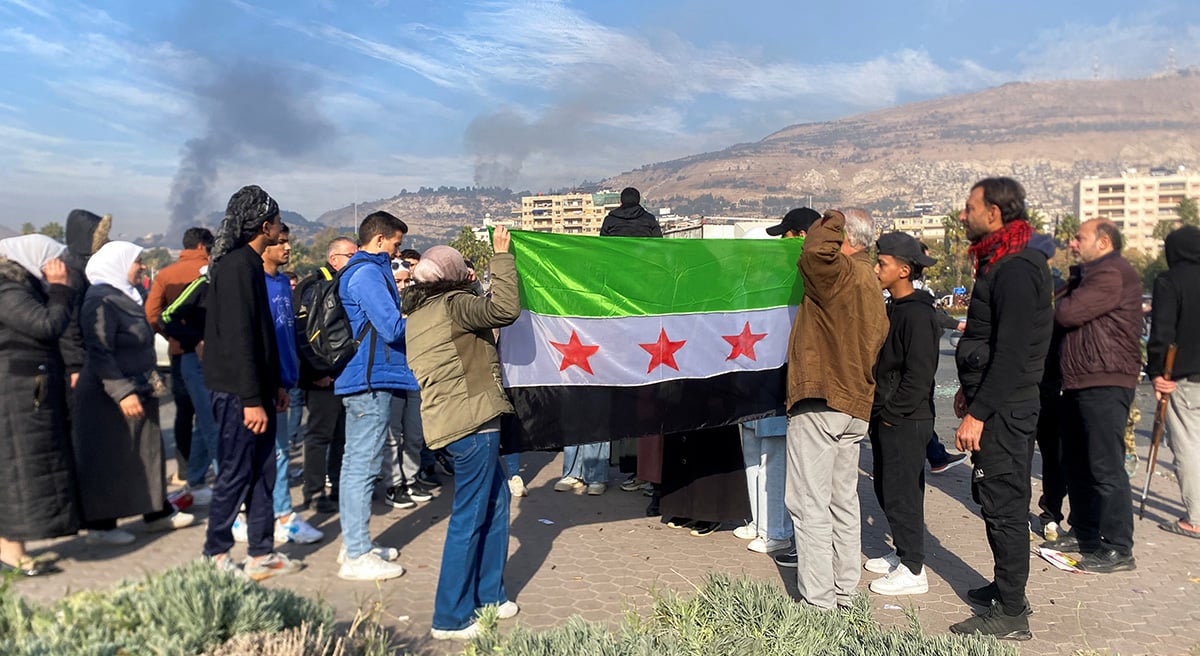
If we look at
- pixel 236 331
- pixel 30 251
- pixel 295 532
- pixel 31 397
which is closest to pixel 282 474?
pixel 295 532

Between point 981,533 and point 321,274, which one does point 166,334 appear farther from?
point 981,533

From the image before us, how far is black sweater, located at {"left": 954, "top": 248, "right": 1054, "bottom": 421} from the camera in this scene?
399cm

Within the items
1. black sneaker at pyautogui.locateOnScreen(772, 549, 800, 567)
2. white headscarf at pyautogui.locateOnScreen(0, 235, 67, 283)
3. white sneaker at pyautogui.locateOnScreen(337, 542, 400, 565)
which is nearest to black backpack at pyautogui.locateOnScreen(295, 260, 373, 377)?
white sneaker at pyautogui.locateOnScreen(337, 542, 400, 565)

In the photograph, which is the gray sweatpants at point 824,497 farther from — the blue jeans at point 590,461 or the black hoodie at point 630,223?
the black hoodie at point 630,223

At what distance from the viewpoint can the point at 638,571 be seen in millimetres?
5207

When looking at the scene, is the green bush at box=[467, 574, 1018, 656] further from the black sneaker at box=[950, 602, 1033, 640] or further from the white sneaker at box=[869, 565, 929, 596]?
the white sneaker at box=[869, 565, 929, 596]

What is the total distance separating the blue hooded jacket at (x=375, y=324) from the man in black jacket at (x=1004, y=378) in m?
3.28

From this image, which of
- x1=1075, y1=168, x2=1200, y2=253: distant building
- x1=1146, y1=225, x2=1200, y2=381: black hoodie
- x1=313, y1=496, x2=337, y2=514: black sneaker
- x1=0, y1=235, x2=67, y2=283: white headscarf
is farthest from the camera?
x1=1075, y1=168, x2=1200, y2=253: distant building

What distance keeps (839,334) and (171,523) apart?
5190 mm

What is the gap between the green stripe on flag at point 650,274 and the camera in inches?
194

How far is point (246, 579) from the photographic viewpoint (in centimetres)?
288

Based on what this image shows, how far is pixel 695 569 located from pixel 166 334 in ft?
15.5

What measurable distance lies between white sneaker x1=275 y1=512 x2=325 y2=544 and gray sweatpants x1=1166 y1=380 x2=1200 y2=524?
637 cm

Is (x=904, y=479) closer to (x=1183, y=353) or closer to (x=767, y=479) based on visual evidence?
(x=767, y=479)
